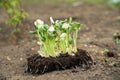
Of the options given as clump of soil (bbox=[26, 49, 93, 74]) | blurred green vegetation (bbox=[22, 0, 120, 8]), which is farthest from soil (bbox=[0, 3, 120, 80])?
blurred green vegetation (bbox=[22, 0, 120, 8])

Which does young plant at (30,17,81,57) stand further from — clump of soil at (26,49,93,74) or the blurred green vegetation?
the blurred green vegetation

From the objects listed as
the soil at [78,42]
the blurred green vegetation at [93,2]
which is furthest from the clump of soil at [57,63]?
the blurred green vegetation at [93,2]

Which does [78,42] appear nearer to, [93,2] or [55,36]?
[55,36]

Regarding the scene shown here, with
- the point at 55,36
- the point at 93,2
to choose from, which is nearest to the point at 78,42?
the point at 55,36

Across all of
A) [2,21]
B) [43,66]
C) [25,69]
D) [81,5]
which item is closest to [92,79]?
[43,66]

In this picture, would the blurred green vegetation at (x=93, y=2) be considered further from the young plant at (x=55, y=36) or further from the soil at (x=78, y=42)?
the young plant at (x=55, y=36)
